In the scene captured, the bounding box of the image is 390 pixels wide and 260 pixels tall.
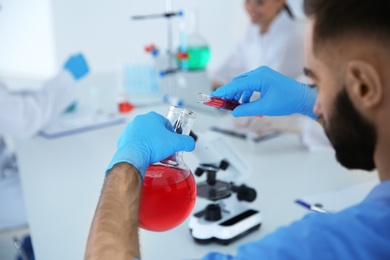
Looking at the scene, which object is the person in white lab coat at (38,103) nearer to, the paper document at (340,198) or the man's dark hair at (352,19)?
the paper document at (340,198)

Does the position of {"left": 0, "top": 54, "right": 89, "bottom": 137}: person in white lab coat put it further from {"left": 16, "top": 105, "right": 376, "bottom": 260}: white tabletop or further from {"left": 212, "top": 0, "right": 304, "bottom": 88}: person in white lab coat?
{"left": 212, "top": 0, "right": 304, "bottom": 88}: person in white lab coat

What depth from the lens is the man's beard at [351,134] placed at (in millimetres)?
794

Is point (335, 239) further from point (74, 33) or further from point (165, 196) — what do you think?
point (74, 33)

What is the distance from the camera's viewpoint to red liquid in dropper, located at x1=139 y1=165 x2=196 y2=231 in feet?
3.26

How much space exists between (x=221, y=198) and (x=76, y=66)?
128 cm

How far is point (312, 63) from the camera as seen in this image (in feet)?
2.79

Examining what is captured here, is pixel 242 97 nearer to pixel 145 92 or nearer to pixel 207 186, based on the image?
pixel 207 186

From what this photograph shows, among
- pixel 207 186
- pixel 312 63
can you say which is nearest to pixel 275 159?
pixel 207 186

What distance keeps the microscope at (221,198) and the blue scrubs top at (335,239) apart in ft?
1.50

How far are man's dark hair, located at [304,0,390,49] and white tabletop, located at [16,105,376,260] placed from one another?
2.17 ft

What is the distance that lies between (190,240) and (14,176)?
110 cm

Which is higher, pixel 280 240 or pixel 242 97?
pixel 242 97

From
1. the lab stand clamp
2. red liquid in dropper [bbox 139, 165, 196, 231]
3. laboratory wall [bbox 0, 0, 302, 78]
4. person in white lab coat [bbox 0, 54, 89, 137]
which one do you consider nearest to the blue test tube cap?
the lab stand clamp

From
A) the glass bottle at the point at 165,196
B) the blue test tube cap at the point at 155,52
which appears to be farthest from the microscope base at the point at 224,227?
the blue test tube cap at the point at 155,52
